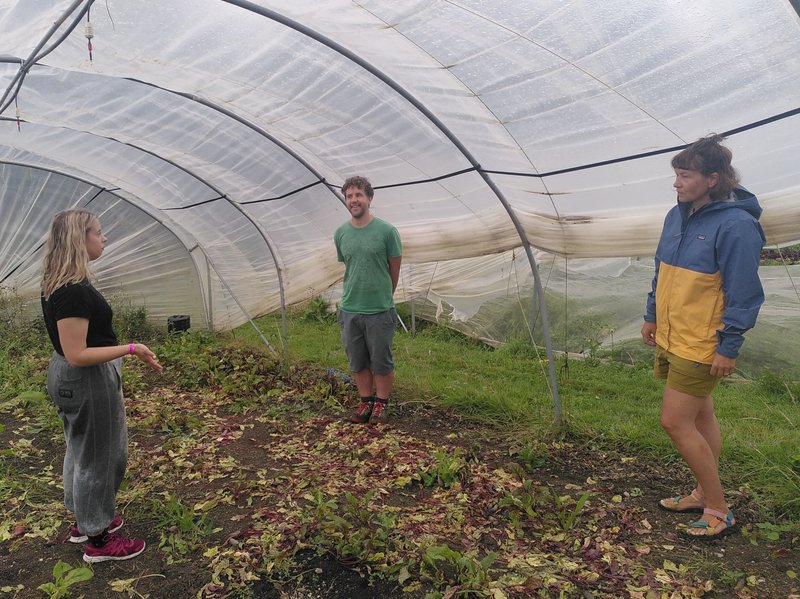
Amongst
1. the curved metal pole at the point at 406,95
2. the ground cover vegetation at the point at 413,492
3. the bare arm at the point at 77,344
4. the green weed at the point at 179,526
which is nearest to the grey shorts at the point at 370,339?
the ground cover vegetation at the point at 413,492

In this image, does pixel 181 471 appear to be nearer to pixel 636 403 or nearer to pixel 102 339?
pixel 102 339

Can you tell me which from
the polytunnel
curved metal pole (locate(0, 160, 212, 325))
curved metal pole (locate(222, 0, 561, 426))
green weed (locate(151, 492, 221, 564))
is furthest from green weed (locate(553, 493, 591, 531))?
curved metal pole (locate(0, 160, 212, 325))

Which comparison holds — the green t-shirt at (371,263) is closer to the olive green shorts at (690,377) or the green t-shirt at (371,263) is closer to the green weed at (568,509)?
the green weed at (568,509)

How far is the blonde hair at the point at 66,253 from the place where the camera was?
2.43 m

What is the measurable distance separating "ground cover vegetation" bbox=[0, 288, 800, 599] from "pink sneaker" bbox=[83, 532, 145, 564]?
0.12 feet

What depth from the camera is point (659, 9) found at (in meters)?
2.45

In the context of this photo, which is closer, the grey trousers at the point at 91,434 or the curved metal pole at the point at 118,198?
the grey trousers at the point at 91,434

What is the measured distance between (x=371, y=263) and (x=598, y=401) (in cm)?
232

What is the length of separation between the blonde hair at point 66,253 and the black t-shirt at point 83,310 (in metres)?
0.04

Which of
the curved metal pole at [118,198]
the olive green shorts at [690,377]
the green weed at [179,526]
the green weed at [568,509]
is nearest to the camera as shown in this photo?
the olive green shorts at [690,377]

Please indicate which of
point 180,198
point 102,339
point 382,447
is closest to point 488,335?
point 382,447

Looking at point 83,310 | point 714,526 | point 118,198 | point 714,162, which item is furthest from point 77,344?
point 118,198

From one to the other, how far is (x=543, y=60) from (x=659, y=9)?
1.87 ft

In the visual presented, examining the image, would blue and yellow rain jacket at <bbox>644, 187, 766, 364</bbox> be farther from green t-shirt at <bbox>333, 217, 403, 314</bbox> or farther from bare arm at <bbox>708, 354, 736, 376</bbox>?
green t-shirt at <bbox>333, 217, 403, 314</bbox>
